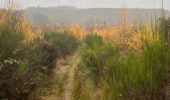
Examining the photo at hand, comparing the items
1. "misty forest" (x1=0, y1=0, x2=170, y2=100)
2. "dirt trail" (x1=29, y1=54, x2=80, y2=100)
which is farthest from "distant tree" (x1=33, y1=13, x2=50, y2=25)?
"dirt trail" (x1=29, y1=54, x2=80, y2=100)

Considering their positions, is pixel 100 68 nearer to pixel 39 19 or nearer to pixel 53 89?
pixel 53 89

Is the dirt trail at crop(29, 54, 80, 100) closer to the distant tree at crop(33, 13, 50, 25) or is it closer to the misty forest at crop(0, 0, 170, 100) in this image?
the misty forest at crop(0, 0, 170, 100)

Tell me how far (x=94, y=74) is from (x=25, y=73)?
7.24 feet

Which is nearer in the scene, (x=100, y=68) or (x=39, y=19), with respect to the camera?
(x=100, y=68)

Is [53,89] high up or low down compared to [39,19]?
up

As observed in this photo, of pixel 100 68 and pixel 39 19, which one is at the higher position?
pixel 100 68

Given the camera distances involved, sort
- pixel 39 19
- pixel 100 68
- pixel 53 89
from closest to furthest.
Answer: pixel 100 68 → pixel 53 89 → pixel 39 19

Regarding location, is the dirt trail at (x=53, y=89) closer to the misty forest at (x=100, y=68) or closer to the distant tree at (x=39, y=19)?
the misty forest at (x=100, y=68)

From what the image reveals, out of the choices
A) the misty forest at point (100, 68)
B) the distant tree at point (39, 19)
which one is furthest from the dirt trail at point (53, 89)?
the distant tree at point (39, 19)

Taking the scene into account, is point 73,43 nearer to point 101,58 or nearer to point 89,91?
point 101,58

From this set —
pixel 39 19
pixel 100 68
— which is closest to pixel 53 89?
pixel 100 68

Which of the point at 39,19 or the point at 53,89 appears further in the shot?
the point at 39,19

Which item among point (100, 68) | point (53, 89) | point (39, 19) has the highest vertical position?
point (100, 68)

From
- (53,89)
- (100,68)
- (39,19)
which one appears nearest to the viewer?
(100,68)
